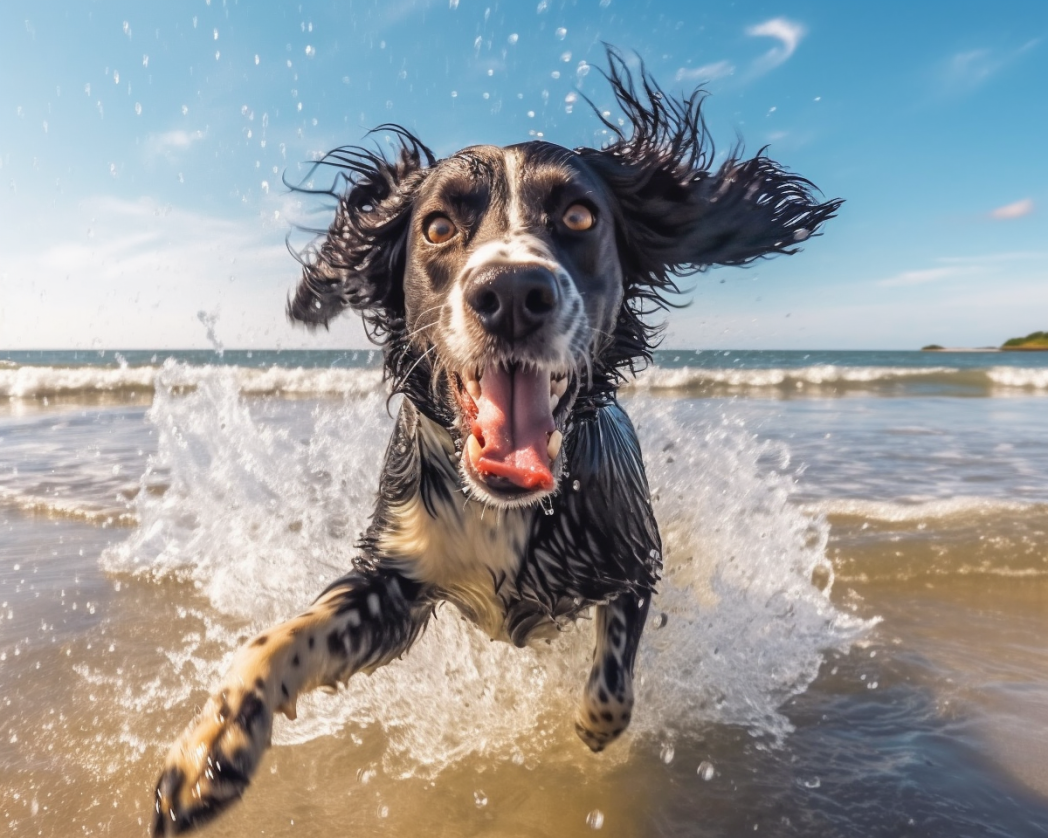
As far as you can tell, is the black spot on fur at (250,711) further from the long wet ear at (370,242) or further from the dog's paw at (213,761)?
the long wet ear at (370,242)

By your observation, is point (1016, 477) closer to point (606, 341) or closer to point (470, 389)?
point (606, 341)

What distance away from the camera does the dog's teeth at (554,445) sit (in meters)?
2.33

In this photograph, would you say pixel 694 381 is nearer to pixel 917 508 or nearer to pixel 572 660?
pixel 917 508

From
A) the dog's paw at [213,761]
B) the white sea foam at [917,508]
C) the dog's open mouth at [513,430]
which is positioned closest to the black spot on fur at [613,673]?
the dog's open mouth at [513,430]

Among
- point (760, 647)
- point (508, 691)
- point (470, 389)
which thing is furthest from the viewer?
point (760, 647)

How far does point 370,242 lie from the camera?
307 cm

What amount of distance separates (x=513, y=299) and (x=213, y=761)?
1.33 m

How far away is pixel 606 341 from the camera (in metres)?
2.70

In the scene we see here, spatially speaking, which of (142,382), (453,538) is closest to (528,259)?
(453,538)

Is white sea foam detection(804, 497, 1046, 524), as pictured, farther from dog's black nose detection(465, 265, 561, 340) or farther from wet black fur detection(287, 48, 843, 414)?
dog's black nose detection(465, 265, 561, 340)

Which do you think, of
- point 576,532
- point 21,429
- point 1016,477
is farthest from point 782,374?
point 576,532

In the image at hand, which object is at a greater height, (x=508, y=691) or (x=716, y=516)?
(x=716, y=516)

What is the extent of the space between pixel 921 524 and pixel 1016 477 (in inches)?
76.0

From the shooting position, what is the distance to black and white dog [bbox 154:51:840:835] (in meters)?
2.19
